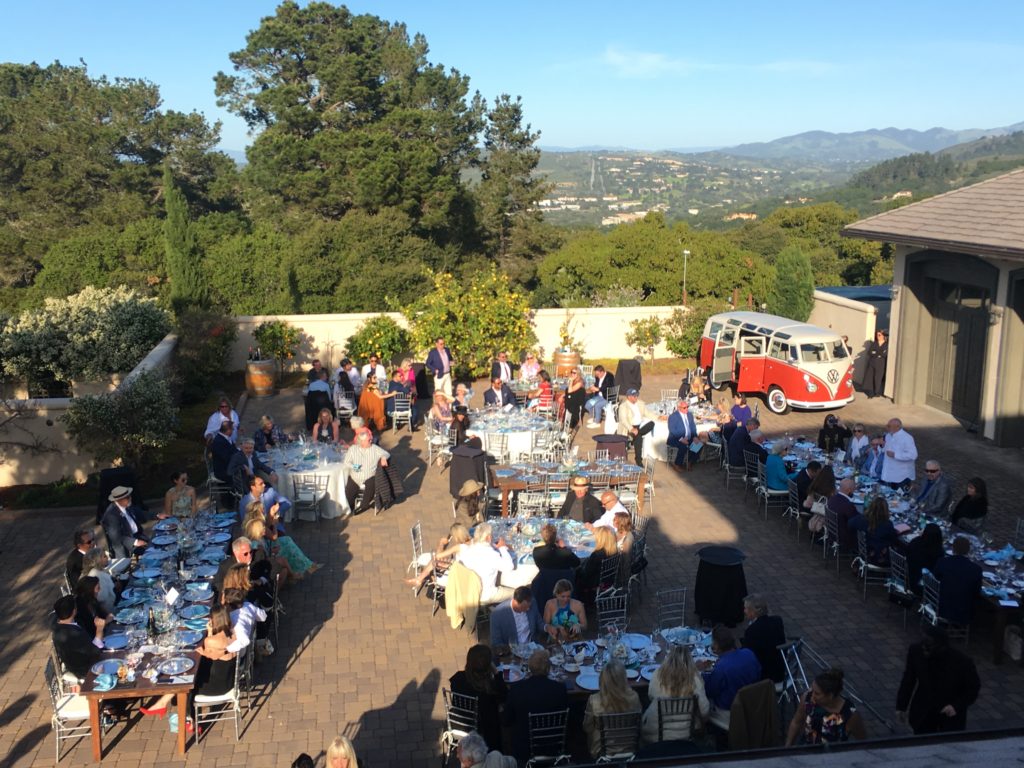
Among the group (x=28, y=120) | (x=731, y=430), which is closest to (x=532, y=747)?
(x=731, y=430)

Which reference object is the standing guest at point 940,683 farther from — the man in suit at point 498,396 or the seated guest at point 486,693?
the man in suit at point 498,396

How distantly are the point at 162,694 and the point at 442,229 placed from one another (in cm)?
A: 3152

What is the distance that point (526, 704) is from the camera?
7.05 metres

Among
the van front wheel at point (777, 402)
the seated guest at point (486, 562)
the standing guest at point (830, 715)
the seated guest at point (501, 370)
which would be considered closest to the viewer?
the standing guest at point (830, 715)

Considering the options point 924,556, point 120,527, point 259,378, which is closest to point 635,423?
point 924,556

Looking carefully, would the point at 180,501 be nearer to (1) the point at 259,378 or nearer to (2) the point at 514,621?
(2) the point at 514,621

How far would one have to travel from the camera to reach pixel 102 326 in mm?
21297

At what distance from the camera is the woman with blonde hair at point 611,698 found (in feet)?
22.9

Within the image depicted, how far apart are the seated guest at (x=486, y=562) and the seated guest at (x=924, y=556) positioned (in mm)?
4339

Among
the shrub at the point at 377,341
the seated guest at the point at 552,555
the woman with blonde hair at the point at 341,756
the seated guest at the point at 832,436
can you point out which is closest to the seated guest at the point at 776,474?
the seated guest at the point at 832,436

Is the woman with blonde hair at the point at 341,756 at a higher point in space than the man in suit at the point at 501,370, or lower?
higher

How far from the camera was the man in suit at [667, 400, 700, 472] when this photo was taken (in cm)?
1589

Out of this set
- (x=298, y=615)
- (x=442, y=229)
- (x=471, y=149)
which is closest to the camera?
(x=298, y=615)

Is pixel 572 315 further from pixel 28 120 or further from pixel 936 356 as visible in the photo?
pixel 28 120
